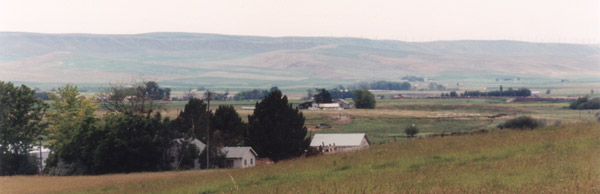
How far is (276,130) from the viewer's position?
68.7 meters

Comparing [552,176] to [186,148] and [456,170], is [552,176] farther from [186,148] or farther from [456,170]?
[186,148]

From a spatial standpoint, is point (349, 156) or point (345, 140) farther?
point (345, 140)

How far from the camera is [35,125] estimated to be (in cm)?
7388

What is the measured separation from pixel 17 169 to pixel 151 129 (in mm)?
15134

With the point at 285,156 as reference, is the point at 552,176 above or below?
above

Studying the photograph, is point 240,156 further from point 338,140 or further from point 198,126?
point 338,140

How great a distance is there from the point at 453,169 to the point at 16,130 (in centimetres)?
6030

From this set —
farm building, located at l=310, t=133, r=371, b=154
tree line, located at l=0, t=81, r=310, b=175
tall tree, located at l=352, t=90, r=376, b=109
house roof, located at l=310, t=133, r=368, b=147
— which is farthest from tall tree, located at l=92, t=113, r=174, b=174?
tall tree, located at l=352, t=90, r=376, b=109

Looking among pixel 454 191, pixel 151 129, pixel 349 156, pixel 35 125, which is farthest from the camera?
pixel 35 125

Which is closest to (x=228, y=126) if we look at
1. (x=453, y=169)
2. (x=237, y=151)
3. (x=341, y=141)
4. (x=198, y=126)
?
(x=198, y=126)

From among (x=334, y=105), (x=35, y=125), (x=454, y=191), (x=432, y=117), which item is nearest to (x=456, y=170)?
(x=454, y=191)

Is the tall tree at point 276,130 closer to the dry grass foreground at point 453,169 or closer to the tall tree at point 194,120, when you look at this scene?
the tall tree at point 194,120

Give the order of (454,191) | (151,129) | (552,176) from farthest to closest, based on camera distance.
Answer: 1. (151,129)
2. (552,176)
3. (454,191)

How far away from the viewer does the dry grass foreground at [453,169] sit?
49.3 ft
